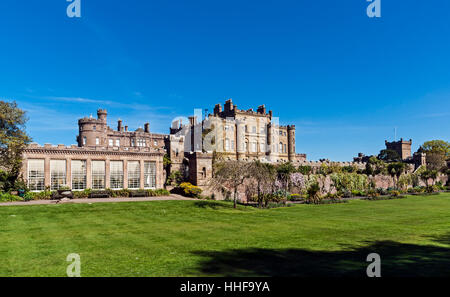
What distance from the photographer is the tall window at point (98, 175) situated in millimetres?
33375

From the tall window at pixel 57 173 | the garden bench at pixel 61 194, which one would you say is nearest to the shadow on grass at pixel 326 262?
the garden bench at pixel 61 194

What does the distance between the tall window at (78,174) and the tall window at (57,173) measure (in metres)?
0.93

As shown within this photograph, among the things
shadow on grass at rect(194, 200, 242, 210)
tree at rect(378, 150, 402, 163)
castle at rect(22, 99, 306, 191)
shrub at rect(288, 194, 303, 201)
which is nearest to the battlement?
castle at rect(22, 99, 306, 191)

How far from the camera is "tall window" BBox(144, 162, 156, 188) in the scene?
36.8m

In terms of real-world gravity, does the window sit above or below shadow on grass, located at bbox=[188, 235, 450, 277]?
above

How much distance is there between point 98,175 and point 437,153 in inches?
2996

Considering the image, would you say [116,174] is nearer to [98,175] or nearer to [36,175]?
[98,175]

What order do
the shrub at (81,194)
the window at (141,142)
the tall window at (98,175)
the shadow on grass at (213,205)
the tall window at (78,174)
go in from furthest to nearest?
1. the window at (141,142)
2. the tall window at (98,175)
3. the tall window at (78,174)
4. the shrub at (81,194)
5. the shadow on grass at (213,205)

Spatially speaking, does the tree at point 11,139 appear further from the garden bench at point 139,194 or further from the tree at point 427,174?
the tree at point 427,174

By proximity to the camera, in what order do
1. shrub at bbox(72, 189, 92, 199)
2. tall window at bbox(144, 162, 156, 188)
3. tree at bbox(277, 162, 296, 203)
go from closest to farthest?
shrub at bbox(72, 189, 92, 199) → tall window at bbox(144, 162, 156, 188) → tree at bbox(277, 162, 296, 203)

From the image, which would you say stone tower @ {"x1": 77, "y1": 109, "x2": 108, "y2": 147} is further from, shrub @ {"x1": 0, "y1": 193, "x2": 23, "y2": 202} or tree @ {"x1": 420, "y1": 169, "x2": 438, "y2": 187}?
tree @ {"x1": 420, "y1": 169, "x2": 438, "y2": 187}

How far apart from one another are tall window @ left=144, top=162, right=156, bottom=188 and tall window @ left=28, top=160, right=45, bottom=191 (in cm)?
1056

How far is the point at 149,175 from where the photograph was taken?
36.9 meters
